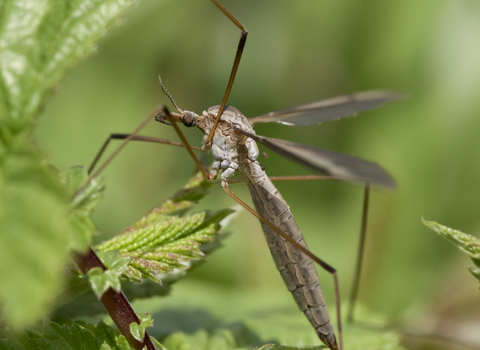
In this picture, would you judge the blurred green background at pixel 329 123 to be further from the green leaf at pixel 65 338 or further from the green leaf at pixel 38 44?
the green leaf at pixel 38 44

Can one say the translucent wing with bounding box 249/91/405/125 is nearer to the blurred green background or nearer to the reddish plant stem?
the blurred green background

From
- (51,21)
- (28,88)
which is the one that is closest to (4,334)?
(28,88)

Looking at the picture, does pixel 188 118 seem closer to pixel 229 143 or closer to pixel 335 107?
pixel 229 143

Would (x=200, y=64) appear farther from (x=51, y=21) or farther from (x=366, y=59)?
(x=51, y=21)

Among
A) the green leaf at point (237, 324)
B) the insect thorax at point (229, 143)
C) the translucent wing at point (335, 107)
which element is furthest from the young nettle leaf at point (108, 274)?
the translucent wing at point (335, 107)

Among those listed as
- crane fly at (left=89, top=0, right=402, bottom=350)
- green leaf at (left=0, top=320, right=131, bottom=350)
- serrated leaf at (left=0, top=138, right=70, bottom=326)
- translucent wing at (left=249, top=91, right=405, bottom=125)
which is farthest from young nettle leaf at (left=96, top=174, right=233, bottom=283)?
translucent wing at (left=249, top=91, right=405, bottom=125)

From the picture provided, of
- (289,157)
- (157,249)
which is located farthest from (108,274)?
(289,157)
